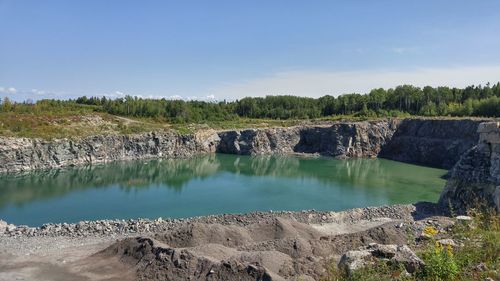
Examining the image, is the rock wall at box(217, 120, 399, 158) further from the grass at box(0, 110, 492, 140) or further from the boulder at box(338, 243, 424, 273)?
the boulder at box(338, 243, 424, 273)

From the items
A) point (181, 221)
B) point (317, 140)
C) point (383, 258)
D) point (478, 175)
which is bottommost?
point (181, 221)

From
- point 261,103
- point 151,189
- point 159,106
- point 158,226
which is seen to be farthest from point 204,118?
point 158,226

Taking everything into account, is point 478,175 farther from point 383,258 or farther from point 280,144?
point 280,144

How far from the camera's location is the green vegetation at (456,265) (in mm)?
8391

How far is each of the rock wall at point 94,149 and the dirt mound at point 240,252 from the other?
4550 centimetres

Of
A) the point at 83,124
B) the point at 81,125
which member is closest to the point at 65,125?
the point at 81,125

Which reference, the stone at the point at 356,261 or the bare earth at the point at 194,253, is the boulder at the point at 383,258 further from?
the bare earth at the point at 194,253

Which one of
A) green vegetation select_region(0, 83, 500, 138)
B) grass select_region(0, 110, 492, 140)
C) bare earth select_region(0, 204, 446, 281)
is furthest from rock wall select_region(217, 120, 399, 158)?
bare earth select_region(0, 204, 446, 281)

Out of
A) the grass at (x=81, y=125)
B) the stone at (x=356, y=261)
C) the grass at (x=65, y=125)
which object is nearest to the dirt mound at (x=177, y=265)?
the stone at (x=356, y=261)

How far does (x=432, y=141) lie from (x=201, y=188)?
42536 mm

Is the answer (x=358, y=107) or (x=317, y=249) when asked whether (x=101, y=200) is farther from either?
(x=358, y=107)

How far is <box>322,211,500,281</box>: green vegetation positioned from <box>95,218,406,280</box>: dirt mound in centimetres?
409

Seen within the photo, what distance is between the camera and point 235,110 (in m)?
119

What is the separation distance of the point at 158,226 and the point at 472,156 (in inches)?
992
